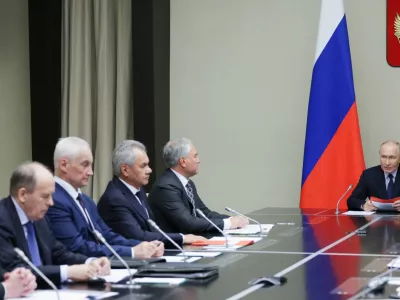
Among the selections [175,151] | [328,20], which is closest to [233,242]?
[175,151]

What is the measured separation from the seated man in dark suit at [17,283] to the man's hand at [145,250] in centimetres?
114

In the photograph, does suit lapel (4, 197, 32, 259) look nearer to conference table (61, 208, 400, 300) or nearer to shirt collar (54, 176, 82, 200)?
conference table (61, 208, 400, 300)

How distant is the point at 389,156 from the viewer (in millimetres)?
7172

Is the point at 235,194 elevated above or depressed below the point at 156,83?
below

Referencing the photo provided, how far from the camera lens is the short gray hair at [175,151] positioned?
6005 millimetres

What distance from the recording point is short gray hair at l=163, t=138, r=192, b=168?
6005 mm

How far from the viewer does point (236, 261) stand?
448 cm

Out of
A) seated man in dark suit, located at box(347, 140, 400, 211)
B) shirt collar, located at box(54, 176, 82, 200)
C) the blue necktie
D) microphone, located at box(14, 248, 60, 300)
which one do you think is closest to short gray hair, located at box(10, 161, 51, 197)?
the blue necktie

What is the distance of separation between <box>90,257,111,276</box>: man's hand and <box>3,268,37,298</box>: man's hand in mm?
456

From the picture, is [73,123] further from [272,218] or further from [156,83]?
[272,218]

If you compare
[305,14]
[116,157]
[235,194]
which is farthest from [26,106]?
[116,157]

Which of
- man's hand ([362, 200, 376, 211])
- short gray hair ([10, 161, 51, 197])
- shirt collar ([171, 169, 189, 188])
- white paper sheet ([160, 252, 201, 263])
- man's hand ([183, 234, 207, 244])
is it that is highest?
short gray hair ([10, 161, 51, 197])

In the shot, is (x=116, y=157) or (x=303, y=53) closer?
(x=116, y=157)

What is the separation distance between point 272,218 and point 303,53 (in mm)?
2260
